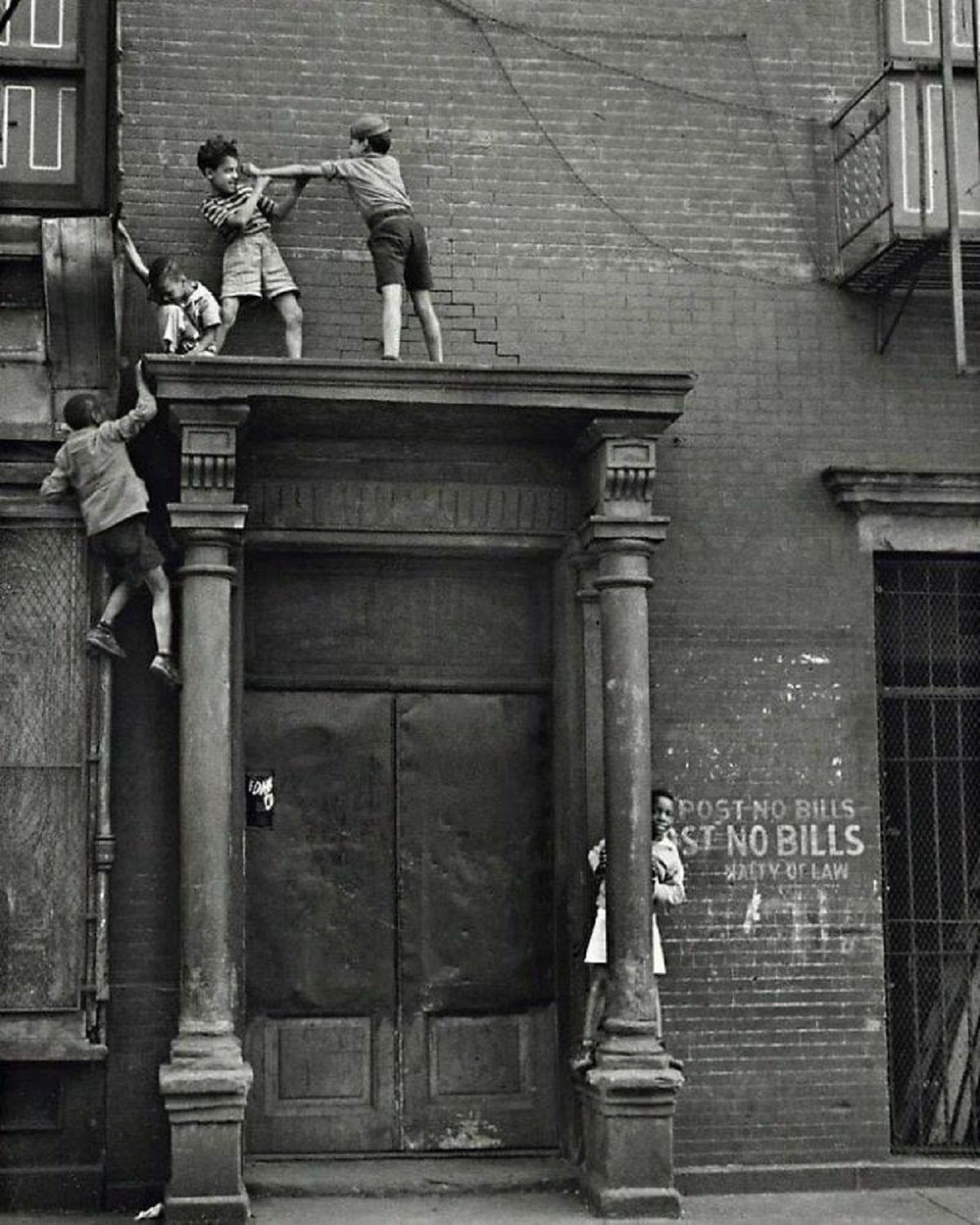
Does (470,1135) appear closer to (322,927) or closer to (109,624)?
(322,927)

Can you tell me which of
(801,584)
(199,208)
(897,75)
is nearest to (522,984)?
(801,584)

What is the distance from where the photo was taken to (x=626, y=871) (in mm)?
9766

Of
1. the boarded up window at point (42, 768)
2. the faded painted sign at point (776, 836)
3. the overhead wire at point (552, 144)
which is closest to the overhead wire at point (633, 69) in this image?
the overhead wire at point (552, 144)

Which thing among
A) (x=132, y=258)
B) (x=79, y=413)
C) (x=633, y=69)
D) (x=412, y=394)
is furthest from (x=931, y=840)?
(x=132, y=258)

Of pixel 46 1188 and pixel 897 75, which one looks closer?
pixel 46 1188

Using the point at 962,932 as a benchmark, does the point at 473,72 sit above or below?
above

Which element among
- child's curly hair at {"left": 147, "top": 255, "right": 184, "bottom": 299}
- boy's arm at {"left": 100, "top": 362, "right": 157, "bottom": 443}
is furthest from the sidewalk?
child's curly hair at {"left": 147, "top": 255, "right": 184, "bottom": 299}

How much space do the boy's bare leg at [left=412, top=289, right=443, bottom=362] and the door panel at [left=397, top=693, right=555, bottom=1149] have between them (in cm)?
188

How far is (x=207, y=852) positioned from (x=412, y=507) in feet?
7.06

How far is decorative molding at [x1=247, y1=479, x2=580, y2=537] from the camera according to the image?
10.2 m

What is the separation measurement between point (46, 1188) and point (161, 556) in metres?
3.19

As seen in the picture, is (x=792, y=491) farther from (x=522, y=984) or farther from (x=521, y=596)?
(x=522, y=984)

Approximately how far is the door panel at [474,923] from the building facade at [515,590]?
2 cm

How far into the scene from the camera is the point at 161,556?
9.89 metres
